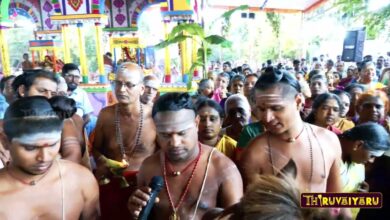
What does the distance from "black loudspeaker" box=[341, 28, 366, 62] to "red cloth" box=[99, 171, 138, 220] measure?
780 centimetres

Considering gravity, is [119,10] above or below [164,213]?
above

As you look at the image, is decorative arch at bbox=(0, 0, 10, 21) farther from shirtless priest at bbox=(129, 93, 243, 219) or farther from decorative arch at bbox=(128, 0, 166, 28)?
shirtless priest at bbox=(129, 93, 243, 219)

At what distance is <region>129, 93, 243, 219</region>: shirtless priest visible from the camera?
69.2 inches

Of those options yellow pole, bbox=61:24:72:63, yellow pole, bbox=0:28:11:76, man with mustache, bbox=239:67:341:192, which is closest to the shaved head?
man with mustache, bbox=239:67:341:192

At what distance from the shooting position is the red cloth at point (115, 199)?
235cm

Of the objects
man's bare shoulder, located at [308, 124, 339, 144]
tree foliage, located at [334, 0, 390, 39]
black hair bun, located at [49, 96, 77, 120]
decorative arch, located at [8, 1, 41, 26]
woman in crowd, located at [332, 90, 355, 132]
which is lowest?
woman in crowd, located at [332, 90, 355, 132]

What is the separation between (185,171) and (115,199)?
0.78 metres

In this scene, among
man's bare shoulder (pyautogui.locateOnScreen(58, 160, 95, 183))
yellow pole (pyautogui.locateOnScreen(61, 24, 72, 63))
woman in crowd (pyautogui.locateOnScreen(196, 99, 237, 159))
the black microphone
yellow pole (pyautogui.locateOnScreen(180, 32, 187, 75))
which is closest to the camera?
the black microphone

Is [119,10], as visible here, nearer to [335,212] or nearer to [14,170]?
[14,170]

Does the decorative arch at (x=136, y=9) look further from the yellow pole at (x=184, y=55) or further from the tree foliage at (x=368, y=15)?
the tree foliage at (x=368, y=15)

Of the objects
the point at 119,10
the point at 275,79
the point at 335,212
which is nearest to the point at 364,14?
the point at 119,10

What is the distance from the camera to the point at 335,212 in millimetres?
956

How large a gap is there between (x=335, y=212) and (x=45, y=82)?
246cm

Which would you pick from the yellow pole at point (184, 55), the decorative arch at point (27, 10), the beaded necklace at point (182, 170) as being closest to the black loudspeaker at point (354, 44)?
the yellow pole at point (184, 55)
